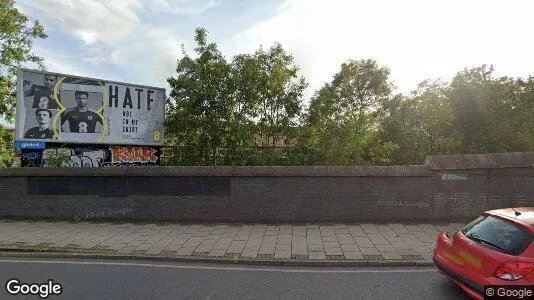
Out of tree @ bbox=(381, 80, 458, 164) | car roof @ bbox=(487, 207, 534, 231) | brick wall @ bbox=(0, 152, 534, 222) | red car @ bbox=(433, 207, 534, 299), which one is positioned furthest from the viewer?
tree @ bbox=(381, 80, 458, 164)

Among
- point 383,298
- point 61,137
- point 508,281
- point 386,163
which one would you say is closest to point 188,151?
point 61,137

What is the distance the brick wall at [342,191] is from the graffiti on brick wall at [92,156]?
9.64 feet

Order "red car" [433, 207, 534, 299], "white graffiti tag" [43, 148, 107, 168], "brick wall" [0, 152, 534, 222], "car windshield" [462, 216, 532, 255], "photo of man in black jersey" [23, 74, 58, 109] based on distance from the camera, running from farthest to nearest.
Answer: "white graffiti tag" [43, 148, 107, 168] → "photo of man in black jersey" [23, 74, 58, 109] → "brick wall" [0, 152, 534, 222] → "car windshield" [462, 216, 532, 255] → "red car" [433, 207, 534, 299]

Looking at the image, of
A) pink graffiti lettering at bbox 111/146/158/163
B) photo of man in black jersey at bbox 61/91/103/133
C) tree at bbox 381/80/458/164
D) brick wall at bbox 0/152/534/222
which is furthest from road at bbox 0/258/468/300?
tree at bbox 381/80/458/164

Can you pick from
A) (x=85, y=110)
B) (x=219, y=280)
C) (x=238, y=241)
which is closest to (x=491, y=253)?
(x=219, y=280)

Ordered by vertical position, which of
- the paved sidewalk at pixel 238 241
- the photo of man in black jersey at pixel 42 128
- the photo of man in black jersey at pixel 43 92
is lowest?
the paved sidewalk at pixel 238 241

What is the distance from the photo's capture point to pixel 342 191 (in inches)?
368

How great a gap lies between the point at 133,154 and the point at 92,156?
1.35 metres

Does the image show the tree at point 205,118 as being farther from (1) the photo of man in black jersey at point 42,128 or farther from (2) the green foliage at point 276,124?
(1) the photo of man in black jersey at point 42,128

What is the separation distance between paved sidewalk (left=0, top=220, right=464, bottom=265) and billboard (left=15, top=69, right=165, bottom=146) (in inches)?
118

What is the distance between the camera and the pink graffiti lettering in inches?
472

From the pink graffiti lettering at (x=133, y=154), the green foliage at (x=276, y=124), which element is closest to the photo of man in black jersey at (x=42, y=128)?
the pink graffiti lettering at (x=133, y=154)

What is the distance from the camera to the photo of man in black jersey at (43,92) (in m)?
10.5

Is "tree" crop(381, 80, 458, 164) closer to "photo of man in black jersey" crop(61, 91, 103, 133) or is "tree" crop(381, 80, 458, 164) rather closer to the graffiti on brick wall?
the graffiti on brick wall
